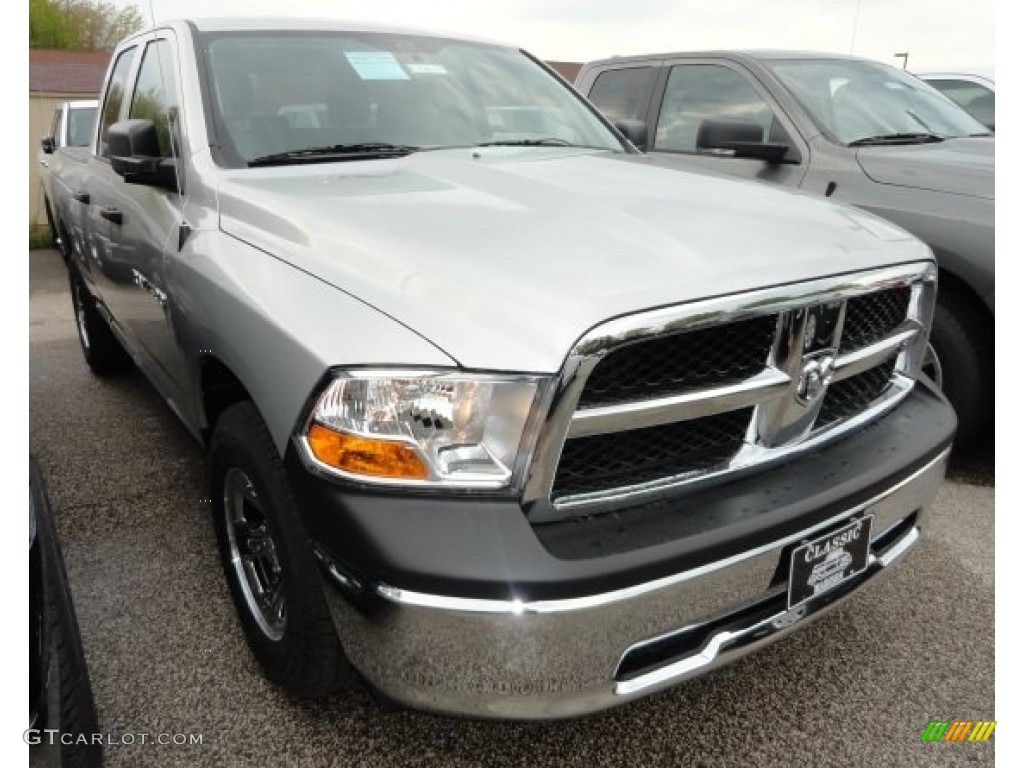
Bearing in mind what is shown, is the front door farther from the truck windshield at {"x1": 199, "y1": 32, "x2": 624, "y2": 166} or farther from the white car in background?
the white car in background

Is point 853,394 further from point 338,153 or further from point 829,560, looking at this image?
point 338,153

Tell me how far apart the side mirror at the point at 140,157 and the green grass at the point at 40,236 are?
9.56 meters

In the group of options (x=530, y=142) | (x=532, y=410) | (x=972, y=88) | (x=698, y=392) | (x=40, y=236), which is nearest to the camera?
(x=532, y=410)

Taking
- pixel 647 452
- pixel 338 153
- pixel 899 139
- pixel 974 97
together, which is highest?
pixel 974 97

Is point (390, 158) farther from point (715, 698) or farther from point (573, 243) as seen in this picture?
point (715, 698)

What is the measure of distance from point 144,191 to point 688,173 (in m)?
1.87

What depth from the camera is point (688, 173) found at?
253 cm

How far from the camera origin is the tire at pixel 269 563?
1690mm

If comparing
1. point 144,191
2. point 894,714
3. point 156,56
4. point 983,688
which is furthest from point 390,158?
point 983,688

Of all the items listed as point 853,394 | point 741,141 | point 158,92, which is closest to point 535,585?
point 853,394

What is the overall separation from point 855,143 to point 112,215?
11.2ft

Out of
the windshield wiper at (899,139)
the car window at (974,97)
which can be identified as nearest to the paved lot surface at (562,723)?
the windshield wiper at (899,139)

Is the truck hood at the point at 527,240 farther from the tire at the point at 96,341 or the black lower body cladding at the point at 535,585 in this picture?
the tire at the point at 96,341

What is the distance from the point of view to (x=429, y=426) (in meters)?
1.49
